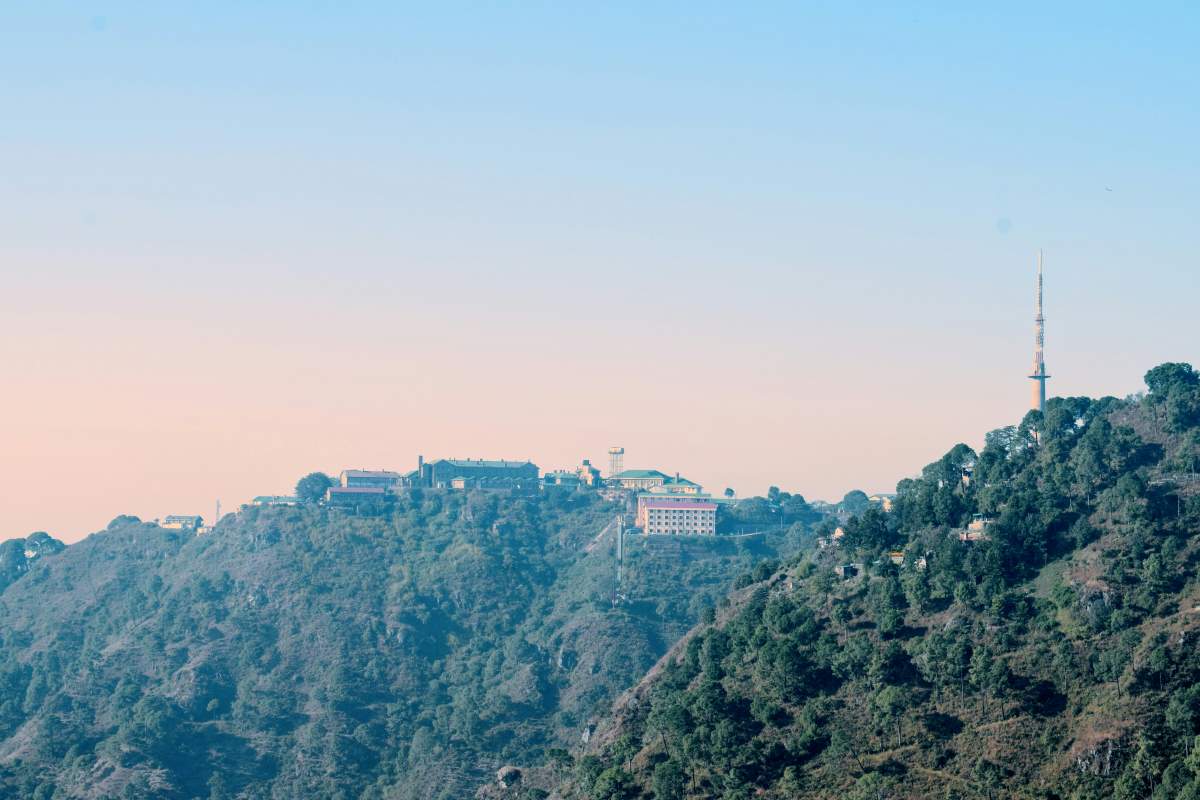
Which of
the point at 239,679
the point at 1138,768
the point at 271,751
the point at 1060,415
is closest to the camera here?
the point at 1138,768

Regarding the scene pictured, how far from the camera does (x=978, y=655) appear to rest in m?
112

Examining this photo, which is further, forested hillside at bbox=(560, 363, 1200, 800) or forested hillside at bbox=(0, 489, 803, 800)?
forested hillside at bbox=(0, 489, 803, 800)

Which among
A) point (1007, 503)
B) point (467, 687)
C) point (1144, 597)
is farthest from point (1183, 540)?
point (467, 687)

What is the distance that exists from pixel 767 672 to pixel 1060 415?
43.2 metres

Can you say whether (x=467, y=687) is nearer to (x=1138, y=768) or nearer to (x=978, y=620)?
(x=978, y=620)

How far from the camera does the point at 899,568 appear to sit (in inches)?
5246

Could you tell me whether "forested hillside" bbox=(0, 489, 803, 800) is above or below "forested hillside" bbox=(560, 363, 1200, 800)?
below

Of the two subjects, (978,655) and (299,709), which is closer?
(978,655)

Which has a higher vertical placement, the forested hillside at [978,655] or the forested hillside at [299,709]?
the forested hillside at [978,655]

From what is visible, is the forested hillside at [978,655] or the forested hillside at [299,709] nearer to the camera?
the forested hillside at [978,655]

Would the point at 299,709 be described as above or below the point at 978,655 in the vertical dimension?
below

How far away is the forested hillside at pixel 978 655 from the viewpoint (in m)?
103

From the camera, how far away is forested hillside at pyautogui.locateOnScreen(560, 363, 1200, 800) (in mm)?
102562

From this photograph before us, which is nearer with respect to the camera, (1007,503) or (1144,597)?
(1144,597)
